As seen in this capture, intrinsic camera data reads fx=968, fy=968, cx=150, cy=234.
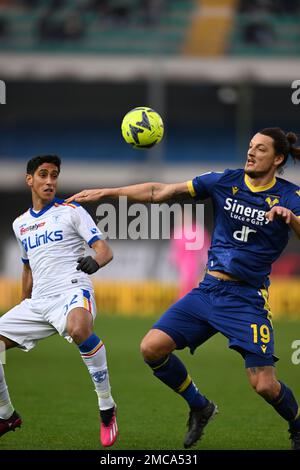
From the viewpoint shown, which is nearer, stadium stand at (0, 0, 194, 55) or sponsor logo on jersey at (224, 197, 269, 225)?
sponsor logo on jersey at (224, 197, 269, 225)

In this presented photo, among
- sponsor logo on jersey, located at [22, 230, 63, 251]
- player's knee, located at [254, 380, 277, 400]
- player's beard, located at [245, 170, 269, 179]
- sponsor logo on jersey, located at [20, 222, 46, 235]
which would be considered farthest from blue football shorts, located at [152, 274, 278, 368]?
sponsor logo on jersey, located at [20, 222, 46, 235]

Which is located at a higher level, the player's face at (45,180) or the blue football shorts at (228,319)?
the player's face at (45,180)

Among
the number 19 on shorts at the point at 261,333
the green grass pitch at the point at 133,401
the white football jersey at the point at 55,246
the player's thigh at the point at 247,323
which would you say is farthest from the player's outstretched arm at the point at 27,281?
the number 19 on shorts at the point at 261,333

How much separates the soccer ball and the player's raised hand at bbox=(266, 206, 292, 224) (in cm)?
159

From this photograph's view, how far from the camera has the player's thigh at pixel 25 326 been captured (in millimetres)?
8414

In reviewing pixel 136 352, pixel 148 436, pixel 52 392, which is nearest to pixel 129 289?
pixel 136 352

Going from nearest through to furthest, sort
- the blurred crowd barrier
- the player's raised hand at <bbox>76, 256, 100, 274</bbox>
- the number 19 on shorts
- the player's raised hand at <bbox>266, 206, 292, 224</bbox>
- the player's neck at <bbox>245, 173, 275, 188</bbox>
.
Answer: the player's raised hand at <bbox>266, 206, 292, 224</bbox> → the player's raised hand at <bbox>76, 256, 100, 274</bbox> → the number 19 on shorts → the player's neck at <bbox>245, 173, 275, 188</bbox> → the blurred crowd barrier

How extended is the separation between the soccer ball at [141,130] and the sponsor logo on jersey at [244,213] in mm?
967

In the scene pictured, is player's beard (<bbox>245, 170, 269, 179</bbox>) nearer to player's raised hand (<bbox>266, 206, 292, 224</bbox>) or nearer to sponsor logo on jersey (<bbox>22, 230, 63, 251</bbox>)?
player's raised hand (<bbox>266, 206, 292, 224</bbox>)

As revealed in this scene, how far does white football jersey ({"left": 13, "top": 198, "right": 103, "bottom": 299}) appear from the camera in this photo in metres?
8.55

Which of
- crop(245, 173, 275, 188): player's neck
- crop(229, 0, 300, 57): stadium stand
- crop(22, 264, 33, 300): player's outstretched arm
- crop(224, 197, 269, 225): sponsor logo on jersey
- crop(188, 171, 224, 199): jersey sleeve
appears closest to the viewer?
crop(224, 197, 269, 225): sponsor logo on jersey

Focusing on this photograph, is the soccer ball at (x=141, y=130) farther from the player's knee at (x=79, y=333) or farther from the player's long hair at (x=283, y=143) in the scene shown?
the player's knee at (x=79, y=333)
